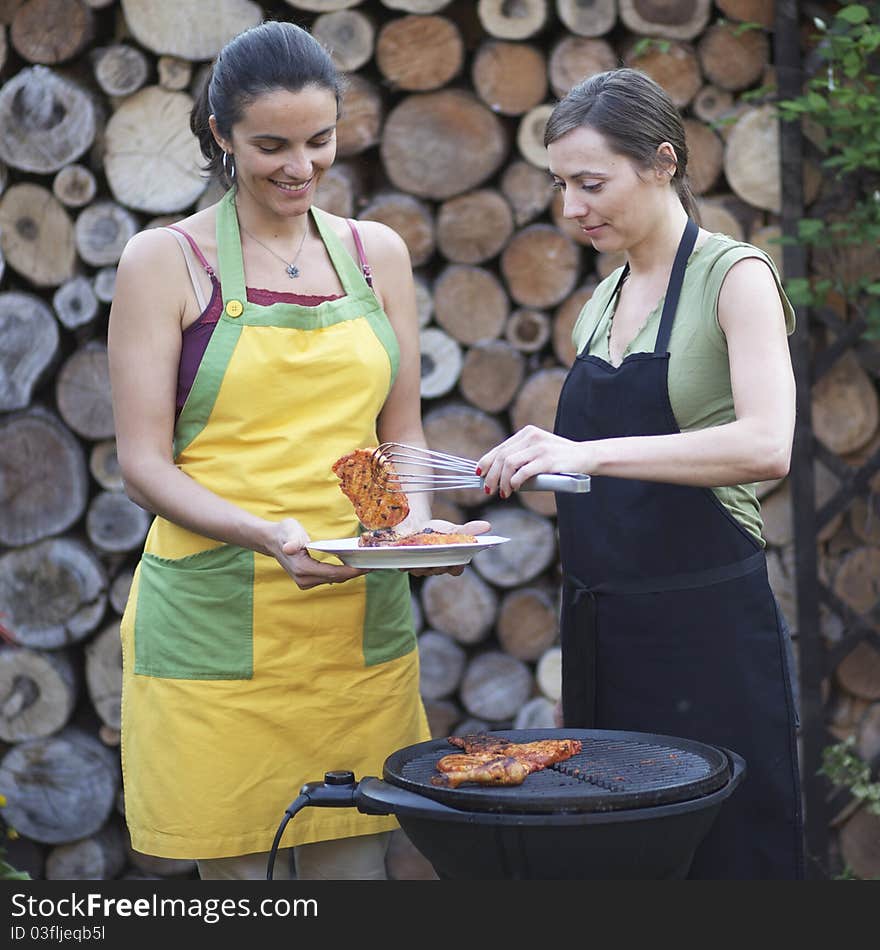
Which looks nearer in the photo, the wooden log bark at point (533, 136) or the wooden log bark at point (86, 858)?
the wooden log bark at point (533, 136)

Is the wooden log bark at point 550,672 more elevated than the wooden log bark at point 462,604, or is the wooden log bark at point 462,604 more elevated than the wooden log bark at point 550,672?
the wooden log bark at point 462,604

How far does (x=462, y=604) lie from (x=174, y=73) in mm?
1781

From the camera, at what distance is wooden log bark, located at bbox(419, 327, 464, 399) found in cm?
375

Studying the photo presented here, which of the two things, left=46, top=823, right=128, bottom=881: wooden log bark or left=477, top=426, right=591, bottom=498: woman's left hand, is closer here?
left=477, top=426, right=591, bottom=498: woman's left hand

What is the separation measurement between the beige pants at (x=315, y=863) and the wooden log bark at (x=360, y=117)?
2.04 m

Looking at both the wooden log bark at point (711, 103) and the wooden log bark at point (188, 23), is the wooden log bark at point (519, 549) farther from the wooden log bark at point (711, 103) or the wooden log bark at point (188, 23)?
the wooden log bark at point (188, 23)

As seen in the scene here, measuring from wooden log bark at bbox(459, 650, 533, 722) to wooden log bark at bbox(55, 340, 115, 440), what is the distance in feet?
4.28

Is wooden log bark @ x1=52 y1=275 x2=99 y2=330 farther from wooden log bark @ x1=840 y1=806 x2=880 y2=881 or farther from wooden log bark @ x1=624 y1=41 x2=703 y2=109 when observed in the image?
wooden log bark @ x1=840 y1=806 x2=880 y2=881

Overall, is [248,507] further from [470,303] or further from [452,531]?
[470,303]

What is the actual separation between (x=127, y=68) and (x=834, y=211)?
2099mm

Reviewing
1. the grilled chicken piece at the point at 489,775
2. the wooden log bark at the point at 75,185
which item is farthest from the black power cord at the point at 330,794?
the wooden log bark at the point at 75,185

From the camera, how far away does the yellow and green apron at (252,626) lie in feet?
7.48

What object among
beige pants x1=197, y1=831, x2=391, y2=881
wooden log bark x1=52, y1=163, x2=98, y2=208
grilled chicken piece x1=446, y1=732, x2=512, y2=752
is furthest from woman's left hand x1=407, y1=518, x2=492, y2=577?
wooden log bark x1=52, y1=163, x2=98, y2=208

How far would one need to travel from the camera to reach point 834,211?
3.65 meters
